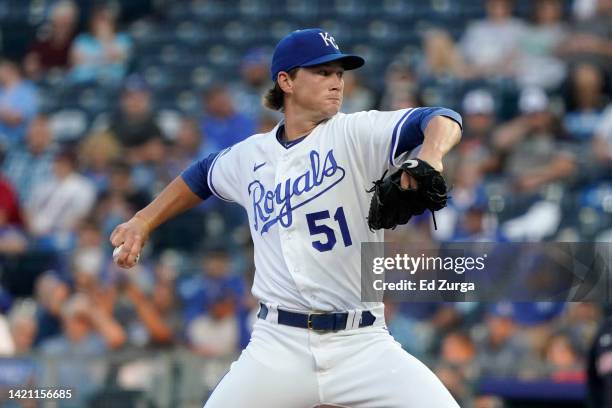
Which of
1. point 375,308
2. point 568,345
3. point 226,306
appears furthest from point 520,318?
point 375,308

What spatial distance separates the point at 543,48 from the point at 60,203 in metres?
4.15

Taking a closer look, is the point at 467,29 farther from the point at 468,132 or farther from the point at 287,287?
the point at 287,287

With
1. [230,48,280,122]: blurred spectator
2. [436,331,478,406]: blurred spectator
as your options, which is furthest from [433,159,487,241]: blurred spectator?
[230,48,280,122]: blurred spectator

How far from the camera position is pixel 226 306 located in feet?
26.7

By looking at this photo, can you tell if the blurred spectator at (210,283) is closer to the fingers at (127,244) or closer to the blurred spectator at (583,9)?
the fingers at (127,244)

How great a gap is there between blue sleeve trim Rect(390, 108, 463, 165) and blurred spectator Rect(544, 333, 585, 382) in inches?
111

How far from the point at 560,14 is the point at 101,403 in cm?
568

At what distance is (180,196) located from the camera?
4.86 m

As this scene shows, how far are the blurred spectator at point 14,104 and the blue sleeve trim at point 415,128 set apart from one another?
727 centimetres

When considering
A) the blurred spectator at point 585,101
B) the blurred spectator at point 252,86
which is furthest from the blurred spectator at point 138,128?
the blurred spectator at point 585,101

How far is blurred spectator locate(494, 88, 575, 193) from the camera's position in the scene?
8703 mm

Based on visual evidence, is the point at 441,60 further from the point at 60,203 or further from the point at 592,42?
the point at 60,203

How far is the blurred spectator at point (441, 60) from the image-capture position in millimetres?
10328

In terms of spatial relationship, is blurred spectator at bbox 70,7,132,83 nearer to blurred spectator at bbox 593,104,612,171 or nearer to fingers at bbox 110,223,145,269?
blurred spectator at bbox 593,104,612,171
